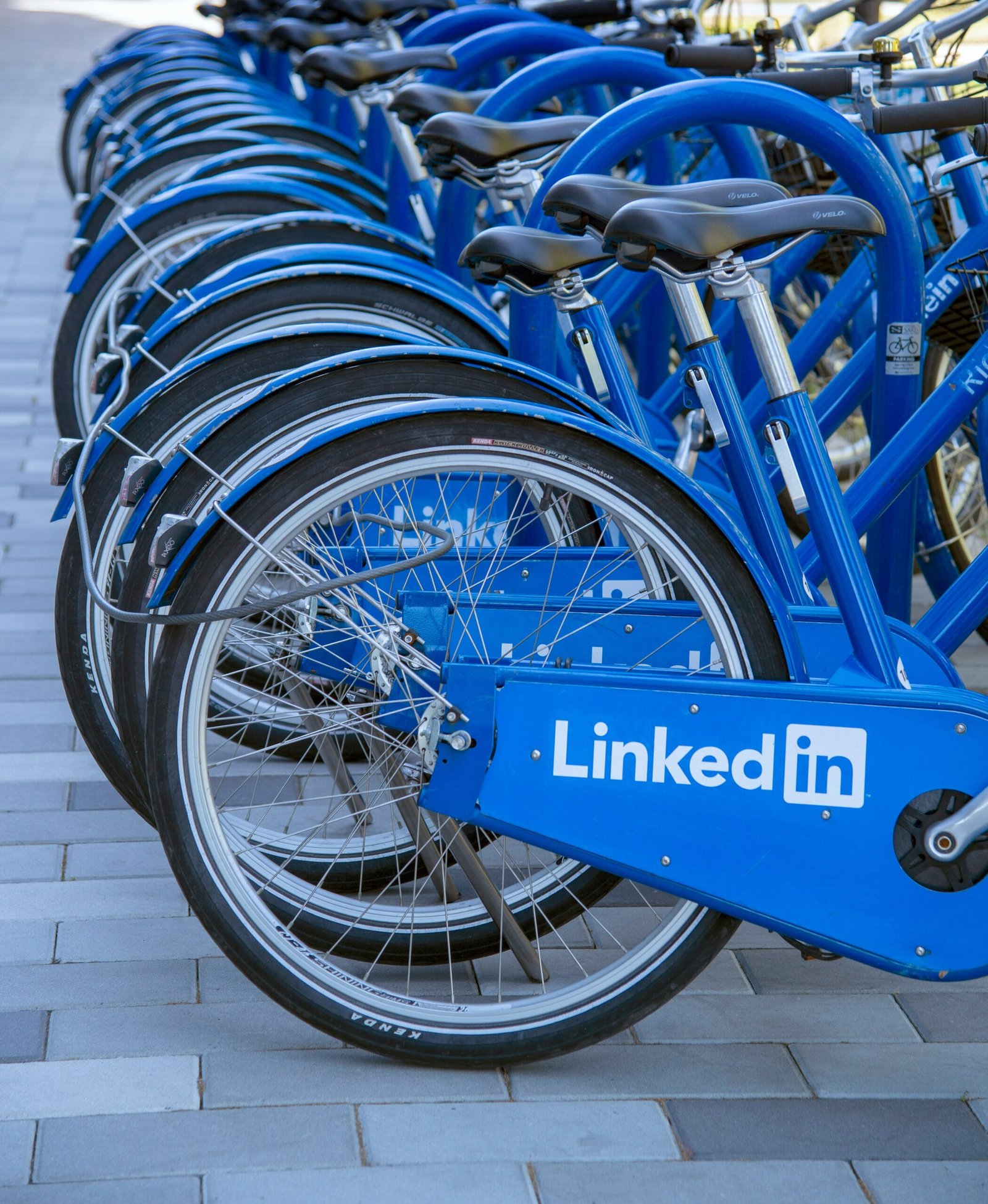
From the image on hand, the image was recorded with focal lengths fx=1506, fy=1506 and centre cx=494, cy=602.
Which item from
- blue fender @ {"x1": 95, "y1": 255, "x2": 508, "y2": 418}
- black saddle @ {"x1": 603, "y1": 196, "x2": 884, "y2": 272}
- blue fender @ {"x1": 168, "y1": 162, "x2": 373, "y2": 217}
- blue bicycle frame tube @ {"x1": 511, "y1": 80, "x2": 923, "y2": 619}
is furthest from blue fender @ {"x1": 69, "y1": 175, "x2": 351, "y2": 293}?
black saddle @ {"x1": 603, "y1": 196, "x2": 884, "y2": 272}

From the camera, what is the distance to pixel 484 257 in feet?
7.20

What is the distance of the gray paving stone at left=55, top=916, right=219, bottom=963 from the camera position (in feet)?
8.19

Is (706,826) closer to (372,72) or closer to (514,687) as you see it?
(514,687)

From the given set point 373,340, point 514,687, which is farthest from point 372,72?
point 514,687

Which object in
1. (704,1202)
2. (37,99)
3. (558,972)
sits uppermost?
(704,1202)

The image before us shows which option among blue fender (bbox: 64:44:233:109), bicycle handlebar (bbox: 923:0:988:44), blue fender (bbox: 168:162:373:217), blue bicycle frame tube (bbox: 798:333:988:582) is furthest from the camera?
blue fender (bbox: 64:44:233:109)

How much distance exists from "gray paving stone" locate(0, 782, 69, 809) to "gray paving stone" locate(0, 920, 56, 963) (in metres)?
0.43

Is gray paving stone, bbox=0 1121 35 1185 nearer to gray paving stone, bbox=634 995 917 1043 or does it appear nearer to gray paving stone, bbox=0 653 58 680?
gray paving stone, bbox=634 995 917 1043

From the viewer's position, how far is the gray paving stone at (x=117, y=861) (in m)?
2.79

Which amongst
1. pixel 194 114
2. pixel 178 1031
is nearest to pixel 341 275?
pixel 178 1031

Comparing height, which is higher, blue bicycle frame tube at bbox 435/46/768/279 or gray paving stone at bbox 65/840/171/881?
blue bicycle frame tube at bbox 435/46/768/279

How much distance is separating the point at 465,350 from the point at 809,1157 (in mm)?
1208

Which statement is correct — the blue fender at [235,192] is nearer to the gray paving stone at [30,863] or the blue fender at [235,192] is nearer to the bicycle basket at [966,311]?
the bicycle basket at [966,311]

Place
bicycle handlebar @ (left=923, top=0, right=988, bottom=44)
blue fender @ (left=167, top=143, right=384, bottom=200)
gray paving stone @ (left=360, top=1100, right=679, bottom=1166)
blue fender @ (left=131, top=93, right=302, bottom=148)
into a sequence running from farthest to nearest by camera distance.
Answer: blue fender @ (left=131, top=93, right=302, bottom=148) → blue fender @ (left=167, top=143, right=384, bottom=200) → bicycle handlebar @ (left=923, top=0, right=988, bottom=44) → gray paving stone @ (left=360, top=1100, right=679, bottom=1166)
